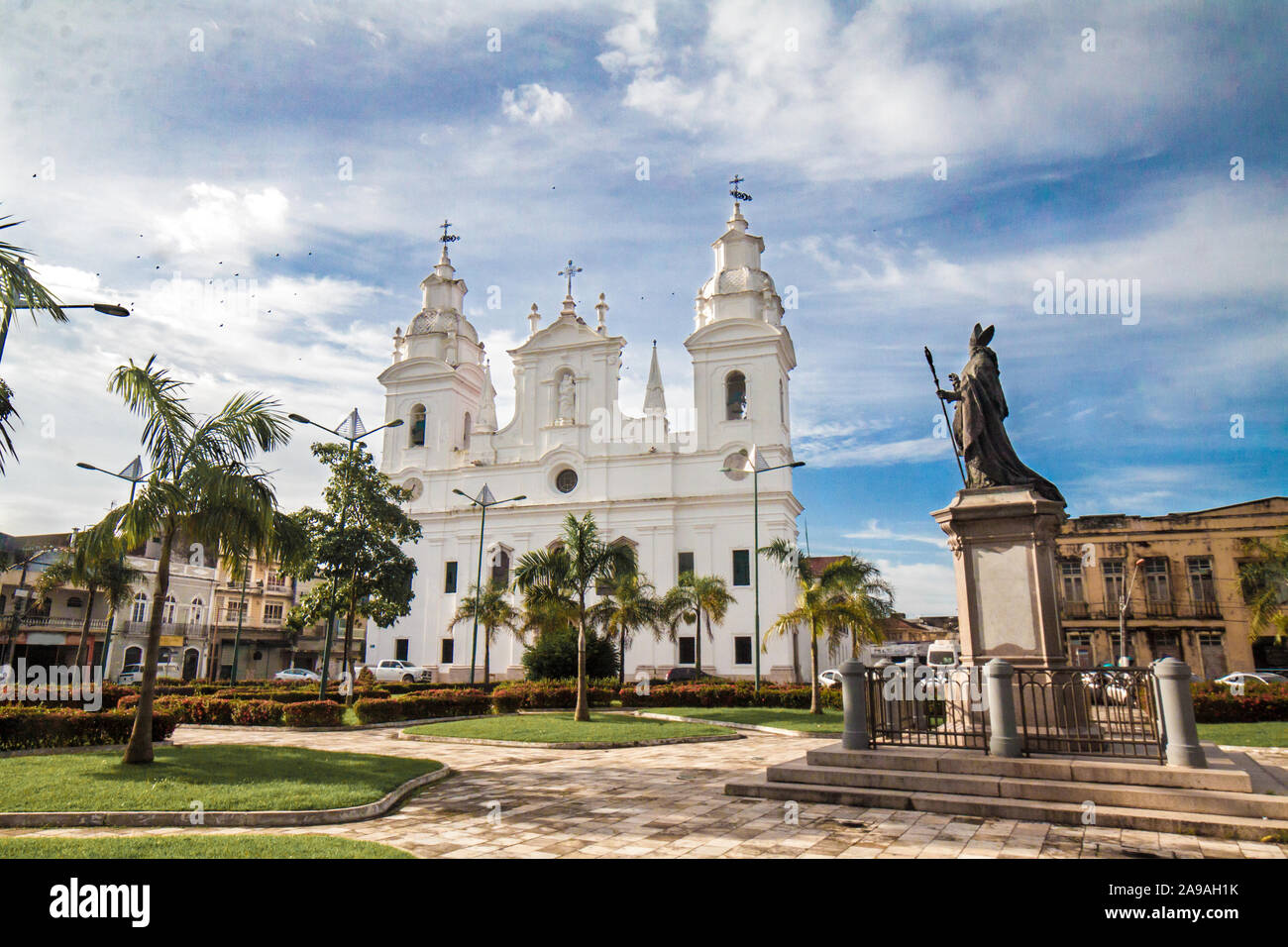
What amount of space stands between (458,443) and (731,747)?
33.7 meters

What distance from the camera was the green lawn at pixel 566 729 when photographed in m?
16.3

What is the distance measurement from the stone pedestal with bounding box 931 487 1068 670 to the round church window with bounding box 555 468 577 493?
32206 mm

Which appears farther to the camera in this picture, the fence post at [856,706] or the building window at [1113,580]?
the building window at [1113,580]

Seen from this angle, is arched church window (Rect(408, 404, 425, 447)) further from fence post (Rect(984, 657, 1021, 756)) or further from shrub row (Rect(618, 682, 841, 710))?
fence post (Rect(984, 657, 1021, 756))

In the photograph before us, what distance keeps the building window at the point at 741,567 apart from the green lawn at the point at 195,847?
106 feet

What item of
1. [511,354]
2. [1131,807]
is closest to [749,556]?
[511,354]

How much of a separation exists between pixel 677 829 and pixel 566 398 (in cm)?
3724

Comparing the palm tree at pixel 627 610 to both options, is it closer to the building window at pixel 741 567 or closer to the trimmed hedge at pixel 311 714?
the trimmed hedge at pixel 311 714

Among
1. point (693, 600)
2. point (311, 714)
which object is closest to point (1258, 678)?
point (693, 600)

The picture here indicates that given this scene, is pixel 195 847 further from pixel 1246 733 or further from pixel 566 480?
pixel 566 480

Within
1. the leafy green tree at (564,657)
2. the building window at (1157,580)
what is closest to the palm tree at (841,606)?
the leafy green tree at (564,657)

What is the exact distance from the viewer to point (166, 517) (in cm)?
1179

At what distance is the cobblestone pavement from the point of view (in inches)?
258
